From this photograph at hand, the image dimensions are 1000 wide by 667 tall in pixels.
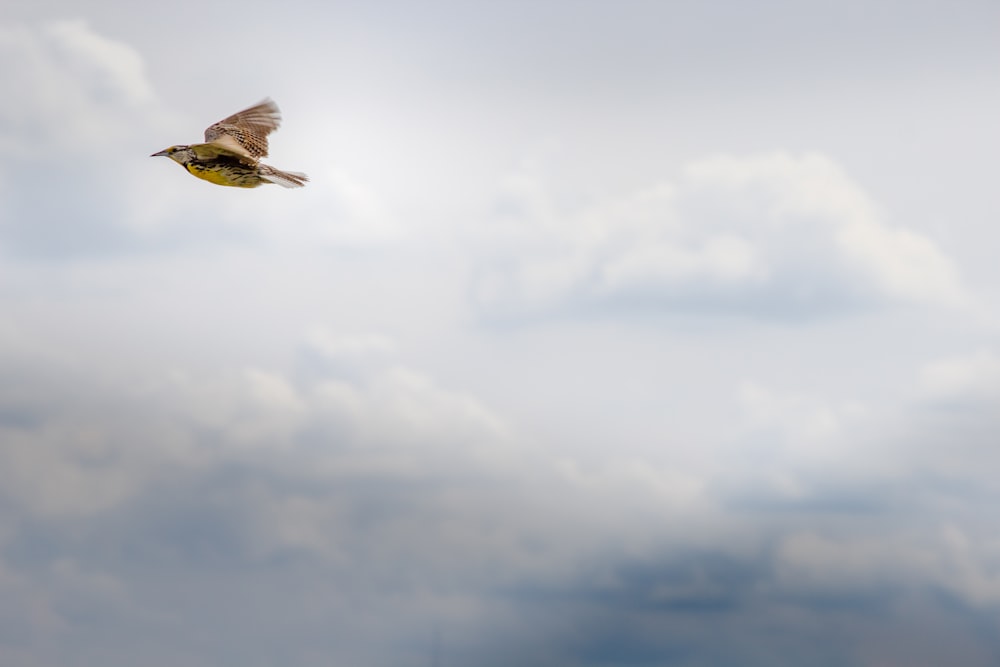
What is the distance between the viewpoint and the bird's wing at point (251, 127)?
102312mm

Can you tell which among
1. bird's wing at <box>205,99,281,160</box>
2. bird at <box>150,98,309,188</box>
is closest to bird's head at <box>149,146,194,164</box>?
bird at <box>150,98,309,188</box>

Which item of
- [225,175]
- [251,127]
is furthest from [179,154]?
[251,127]

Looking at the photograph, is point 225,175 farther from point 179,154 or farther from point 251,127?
point 251,127

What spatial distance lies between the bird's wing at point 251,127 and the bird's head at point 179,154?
33.7ft

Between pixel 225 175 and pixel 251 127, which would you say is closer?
pixel 225 175

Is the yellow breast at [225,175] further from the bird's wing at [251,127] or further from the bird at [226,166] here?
the bird's wing at [251,127]

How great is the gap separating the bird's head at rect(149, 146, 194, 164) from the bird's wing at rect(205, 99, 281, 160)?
10279mm

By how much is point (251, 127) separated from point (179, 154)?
15.3 m

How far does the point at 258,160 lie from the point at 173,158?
235 inches

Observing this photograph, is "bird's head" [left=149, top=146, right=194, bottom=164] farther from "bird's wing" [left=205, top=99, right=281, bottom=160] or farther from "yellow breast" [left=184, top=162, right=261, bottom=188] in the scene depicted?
"bird's wing" [left=205, top=99, right=281, bottom=160]

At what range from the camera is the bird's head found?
90188 millimetres

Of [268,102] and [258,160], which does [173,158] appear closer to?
[258,160]

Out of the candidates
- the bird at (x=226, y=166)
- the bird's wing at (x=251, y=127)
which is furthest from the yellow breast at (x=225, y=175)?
the bird's wing at (x=251, y=127)

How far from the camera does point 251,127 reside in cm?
10525
